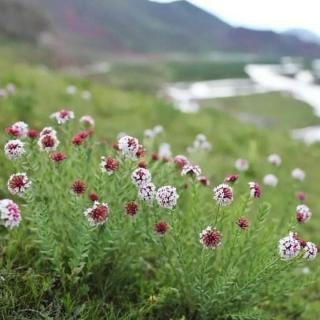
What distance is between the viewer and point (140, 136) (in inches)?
326

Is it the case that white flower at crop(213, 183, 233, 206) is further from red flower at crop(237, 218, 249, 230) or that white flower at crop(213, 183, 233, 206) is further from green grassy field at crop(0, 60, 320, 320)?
green grassy field at crop(0, 60, 320, 320)

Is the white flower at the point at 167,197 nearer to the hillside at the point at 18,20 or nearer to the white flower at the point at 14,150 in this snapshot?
the white flower at the point at 14,150

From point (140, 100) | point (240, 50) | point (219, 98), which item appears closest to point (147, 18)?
point (240, 50)

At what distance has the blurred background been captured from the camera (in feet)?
185

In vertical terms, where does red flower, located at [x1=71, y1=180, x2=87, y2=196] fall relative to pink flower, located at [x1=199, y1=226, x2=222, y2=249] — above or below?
above

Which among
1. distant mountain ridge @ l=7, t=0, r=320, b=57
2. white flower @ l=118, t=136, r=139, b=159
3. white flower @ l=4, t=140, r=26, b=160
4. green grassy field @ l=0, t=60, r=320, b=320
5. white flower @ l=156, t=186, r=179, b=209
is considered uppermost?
white flower @ l=118, t=136, r=139, b=159

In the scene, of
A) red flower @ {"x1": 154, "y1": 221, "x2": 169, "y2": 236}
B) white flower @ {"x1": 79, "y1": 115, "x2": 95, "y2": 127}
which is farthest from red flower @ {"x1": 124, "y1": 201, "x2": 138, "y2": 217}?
white flower @ {"x1": 79, "y1": 115, "x2": 95, "y2": 127}

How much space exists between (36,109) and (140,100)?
332cm

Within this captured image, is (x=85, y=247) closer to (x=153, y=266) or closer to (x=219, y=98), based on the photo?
(x=153, y=266)

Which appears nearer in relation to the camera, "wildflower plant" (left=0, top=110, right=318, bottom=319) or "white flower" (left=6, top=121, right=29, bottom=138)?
"wildflower plant" (left=0, top=110, right=318, bottom=319)

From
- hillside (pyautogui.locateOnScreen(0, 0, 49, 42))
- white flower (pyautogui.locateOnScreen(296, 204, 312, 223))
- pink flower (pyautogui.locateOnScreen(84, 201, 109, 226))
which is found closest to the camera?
pink flower (pyautogui.locateOnScreen(84, 201, 109, 226))

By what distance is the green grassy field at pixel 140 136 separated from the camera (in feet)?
10.8

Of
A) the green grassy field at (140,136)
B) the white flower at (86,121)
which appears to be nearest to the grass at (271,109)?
the green grassy field at (140,136)

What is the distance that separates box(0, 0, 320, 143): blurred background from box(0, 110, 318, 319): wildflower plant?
875 cm
